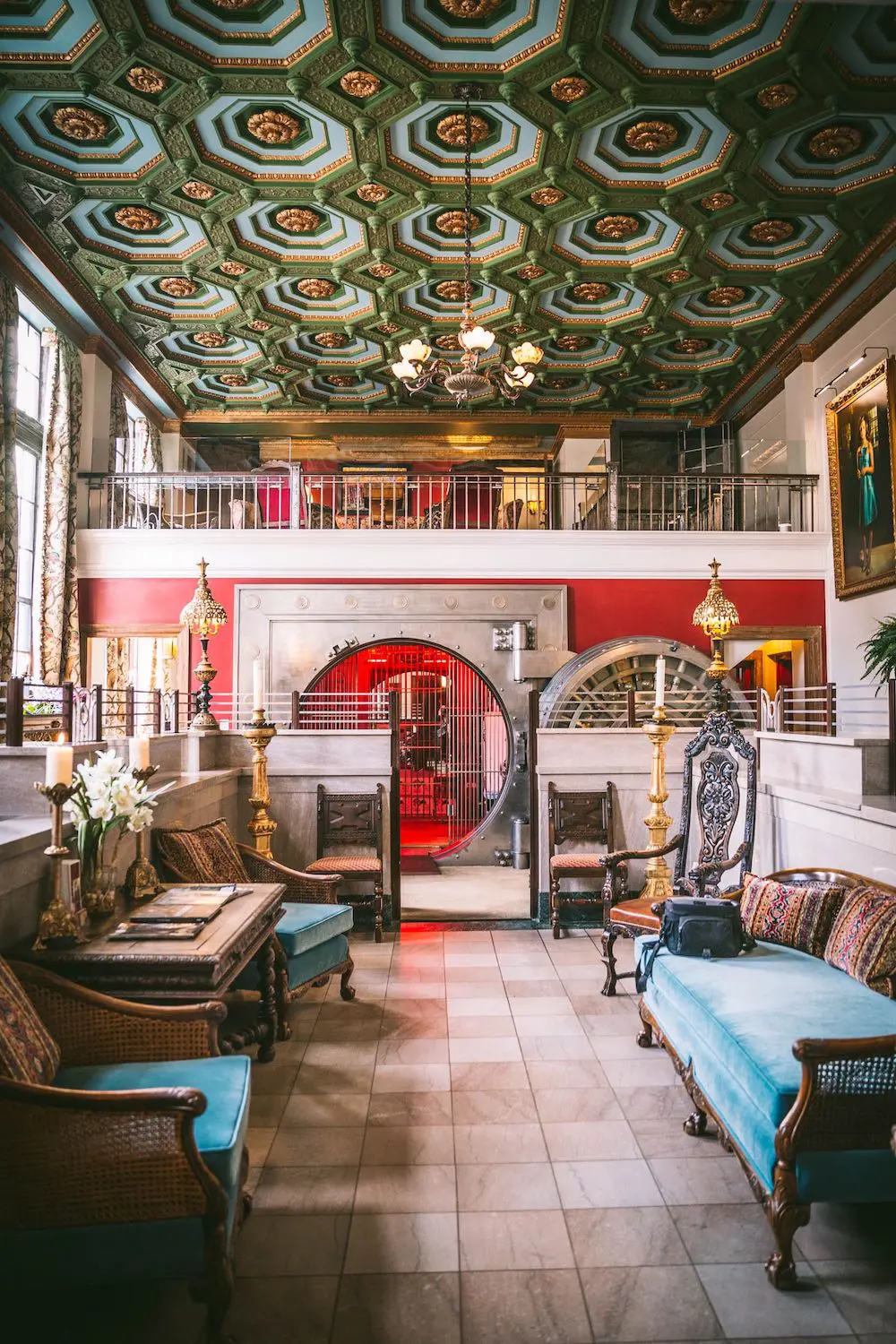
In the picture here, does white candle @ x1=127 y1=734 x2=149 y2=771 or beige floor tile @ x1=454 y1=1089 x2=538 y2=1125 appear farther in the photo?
white candle @ x1=127 y1=734 x2=149 y2=771

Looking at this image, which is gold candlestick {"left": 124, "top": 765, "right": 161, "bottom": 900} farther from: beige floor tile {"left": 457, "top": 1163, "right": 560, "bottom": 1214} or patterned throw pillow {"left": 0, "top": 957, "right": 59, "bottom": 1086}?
→ beige floor tile {"left": 457, "top": 1163, "right": 560, "bottom": 1214}

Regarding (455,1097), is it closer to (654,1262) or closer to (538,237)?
(654,1262)

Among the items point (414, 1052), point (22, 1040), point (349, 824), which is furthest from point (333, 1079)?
point (349, 824)

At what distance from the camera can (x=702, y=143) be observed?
7.20 m

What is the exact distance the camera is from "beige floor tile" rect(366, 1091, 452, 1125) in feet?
10.8

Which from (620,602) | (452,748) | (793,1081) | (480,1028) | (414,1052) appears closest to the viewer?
(793,1081)

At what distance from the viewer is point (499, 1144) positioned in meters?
3.09

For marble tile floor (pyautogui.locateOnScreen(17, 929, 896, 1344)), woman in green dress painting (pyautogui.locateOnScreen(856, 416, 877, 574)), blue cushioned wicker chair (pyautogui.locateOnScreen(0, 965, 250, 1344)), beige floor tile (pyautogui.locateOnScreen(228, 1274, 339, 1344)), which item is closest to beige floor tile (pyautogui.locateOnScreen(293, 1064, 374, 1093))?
marble tile floor (pyautogui.locateOnScreen(17, 929, 896, 1344))

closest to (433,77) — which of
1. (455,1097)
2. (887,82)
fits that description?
(887,82)

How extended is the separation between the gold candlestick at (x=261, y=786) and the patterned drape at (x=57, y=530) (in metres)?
4.03

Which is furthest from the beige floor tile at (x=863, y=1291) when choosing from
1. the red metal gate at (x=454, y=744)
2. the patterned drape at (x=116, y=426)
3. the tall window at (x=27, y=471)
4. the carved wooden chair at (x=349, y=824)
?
the patterned drape at (x=116, y=426)

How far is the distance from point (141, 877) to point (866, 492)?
7850mm

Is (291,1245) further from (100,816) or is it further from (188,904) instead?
(100,816)

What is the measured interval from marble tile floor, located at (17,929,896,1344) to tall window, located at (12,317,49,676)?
21.1 feet
